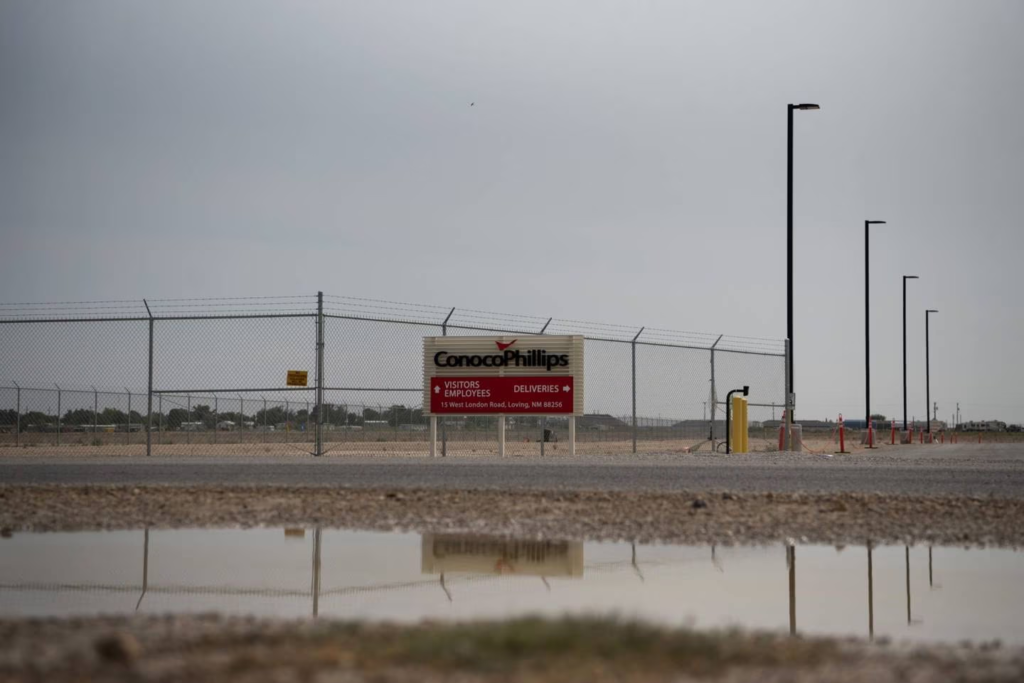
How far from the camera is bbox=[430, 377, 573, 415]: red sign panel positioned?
22953 mm

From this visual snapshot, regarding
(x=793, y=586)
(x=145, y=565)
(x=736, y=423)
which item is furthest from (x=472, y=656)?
(x=736, y=423)

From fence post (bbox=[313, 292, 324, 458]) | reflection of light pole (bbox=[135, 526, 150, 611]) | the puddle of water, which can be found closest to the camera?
the puddle of water

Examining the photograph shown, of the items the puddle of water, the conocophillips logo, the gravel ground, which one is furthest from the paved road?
the gravel ground

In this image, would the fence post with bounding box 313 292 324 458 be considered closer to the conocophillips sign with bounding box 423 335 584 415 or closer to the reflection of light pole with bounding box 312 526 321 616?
the conocophillips sign with bounding box 423 335 584 415

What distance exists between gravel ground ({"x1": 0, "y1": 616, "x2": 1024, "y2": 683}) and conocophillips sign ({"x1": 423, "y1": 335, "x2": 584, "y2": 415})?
17726mm

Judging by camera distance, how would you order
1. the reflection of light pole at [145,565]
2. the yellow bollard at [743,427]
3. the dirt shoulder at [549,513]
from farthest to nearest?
the yellow bollard at [743,427] → the dirt shoulder at [549,513] → the reflection of light pole at [145,565]

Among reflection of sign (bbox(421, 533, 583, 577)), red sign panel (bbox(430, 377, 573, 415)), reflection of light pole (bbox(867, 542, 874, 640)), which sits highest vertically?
red sign panel (bbox(430, 377, 573, 415))

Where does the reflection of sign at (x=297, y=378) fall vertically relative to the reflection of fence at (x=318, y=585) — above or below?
above

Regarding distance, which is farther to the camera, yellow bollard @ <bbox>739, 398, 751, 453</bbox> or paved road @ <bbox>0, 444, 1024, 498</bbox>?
yellow bollard @ <bbox>739, 398, 751, 453</bbox>

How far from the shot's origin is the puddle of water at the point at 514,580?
628 centimetres

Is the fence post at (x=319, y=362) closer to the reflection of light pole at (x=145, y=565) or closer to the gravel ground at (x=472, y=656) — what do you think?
the reflection of light pole at (x=145, y=565)

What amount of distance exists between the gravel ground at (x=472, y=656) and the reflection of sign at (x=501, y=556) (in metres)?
2.65

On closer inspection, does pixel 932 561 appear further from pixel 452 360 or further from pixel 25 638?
pixel 452 360

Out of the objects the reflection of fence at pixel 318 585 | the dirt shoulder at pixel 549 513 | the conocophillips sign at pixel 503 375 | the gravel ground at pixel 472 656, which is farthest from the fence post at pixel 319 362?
the gravel ground at pixel 472 656
